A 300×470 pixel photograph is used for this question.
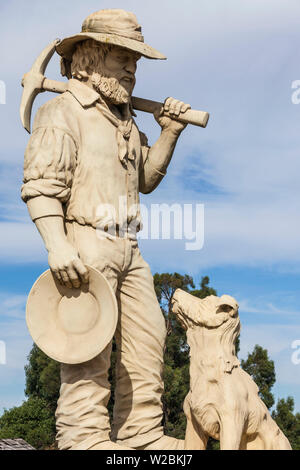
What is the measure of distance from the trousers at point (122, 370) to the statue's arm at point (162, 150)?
739 mm

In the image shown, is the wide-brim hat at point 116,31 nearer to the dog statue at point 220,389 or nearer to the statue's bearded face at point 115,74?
the statue's bearded face at point 115,74

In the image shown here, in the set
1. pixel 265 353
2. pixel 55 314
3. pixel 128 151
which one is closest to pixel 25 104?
pixel 128 151

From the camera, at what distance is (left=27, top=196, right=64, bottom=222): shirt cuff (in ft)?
22.5

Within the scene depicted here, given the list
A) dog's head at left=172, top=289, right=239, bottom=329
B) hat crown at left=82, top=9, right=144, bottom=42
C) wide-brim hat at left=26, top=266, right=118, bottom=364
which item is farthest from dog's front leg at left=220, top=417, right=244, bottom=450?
hat crown at left=82, top=9, right=144, bottom=42

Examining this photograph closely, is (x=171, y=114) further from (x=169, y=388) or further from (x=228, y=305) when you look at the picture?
(x=169, y=388)

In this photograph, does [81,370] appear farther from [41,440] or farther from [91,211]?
[41,440]

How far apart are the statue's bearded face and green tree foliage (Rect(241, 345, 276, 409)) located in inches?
543

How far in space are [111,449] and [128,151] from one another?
93.3 inches

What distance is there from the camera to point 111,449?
6641mm

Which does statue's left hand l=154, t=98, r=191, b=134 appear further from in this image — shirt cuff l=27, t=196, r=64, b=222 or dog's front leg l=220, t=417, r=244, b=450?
dog's front leg l=220, t=417, r=244, b=450

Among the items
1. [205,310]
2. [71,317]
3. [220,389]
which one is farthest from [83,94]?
[220,389]

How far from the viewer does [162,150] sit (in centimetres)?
777

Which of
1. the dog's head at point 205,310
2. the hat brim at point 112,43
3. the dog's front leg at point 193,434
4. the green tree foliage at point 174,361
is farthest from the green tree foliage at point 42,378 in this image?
the dog's head at point 205,310
